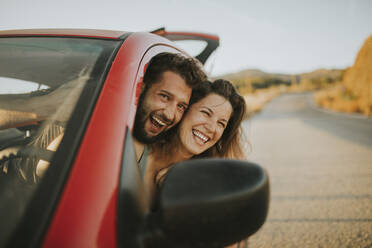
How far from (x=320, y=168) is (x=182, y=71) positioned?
432 centimetres

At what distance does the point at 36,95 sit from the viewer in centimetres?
111

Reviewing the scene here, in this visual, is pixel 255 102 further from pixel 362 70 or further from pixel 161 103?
pixel 161 103

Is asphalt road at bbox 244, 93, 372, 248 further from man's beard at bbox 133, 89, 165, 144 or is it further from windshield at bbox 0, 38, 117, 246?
windshield at bbox 0, 38, 117, 246

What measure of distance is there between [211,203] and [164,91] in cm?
133

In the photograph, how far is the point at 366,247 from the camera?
2.09 metres

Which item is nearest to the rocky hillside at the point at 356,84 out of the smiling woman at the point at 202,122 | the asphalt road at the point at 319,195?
the asphalt road at the point at 319,195

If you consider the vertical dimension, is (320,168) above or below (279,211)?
below

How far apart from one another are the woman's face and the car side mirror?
134 cm

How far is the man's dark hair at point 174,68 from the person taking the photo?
1698mm

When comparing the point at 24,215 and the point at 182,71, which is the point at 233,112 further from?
the point at 24,215

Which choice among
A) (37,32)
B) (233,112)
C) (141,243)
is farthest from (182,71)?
(141,243)

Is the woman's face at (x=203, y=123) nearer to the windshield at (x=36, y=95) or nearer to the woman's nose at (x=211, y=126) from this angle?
the woman's nose at (x=211, y=126)

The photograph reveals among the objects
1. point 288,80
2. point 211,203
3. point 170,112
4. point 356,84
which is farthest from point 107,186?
point 288,80

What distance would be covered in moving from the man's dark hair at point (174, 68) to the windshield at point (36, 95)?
71 cm
